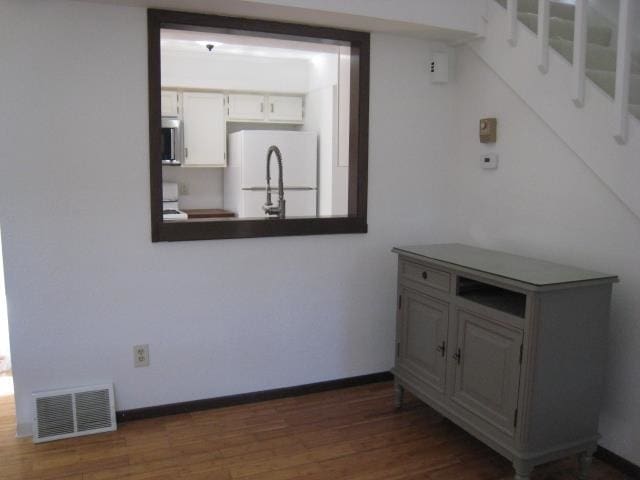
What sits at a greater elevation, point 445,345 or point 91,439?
point 445,345

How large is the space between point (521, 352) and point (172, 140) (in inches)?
162

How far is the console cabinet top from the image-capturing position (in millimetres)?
2066

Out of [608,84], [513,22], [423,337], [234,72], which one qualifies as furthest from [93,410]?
[234,72]

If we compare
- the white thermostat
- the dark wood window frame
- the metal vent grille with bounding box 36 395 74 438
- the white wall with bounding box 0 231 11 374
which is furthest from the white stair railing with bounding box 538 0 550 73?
the white wall with bounding box 0 231 11 374

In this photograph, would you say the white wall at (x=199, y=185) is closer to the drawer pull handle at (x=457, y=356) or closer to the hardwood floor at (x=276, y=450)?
the hardwood floor at (x=276, y=450)

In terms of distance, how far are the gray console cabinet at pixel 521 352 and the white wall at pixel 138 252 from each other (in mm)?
717

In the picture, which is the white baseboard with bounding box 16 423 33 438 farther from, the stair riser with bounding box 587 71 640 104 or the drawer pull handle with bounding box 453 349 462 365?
the stair riser with bounding box 587 71 640 104

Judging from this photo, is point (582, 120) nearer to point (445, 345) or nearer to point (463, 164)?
point (463, 164)

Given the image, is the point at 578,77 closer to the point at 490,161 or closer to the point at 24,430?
the point at 490,161

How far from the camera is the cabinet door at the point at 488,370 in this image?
2143 millimetres

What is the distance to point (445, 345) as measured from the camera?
2531 millimetres

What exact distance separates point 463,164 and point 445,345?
1.22 metres

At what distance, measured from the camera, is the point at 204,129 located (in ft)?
17.9

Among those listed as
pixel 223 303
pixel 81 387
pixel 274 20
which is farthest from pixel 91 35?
pixel 81 387
